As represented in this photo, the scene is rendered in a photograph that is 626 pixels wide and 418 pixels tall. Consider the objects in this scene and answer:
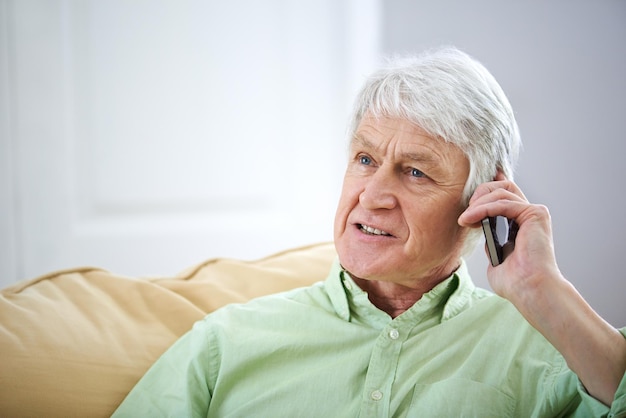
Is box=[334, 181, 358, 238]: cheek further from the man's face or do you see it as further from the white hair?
the white hair

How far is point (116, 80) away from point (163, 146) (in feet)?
0.97

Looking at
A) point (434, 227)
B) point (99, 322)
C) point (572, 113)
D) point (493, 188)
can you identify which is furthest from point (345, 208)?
point (572, 113)

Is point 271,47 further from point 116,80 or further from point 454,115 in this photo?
point 454,115

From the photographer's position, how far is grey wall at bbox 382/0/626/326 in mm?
2254

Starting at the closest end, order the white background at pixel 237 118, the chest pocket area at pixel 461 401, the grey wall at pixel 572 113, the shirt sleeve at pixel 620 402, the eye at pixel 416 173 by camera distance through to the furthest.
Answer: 1. the shirt sleeve at pixel 620 402
2. the chest pocket area at pixel 461 401
3. the eye at pixel 416 173
4. the grey wall at pixel 572 113
5. the white background at pixel 237 118

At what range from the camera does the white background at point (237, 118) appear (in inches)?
94.1

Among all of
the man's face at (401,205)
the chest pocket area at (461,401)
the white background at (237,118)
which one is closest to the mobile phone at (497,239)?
the man's face at (401,205)

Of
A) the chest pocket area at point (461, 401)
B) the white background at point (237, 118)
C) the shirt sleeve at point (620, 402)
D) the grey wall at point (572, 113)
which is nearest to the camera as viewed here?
the shirt sleeve at point (620, 402)

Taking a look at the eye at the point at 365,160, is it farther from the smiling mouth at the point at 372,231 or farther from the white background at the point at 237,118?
the white background at the point at 237,118

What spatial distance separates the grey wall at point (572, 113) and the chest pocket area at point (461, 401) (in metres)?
0.96

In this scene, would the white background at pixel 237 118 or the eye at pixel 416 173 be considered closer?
the eye at pixel 416 173

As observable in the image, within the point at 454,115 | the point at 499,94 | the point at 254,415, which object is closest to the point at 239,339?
the point at 254,415

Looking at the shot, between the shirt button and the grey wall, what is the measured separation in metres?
1.07

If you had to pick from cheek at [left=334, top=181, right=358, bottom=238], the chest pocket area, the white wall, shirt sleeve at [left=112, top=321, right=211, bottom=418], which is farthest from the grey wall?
shirt sleeve at [left=112, top=321, right=211, bottom=418]
